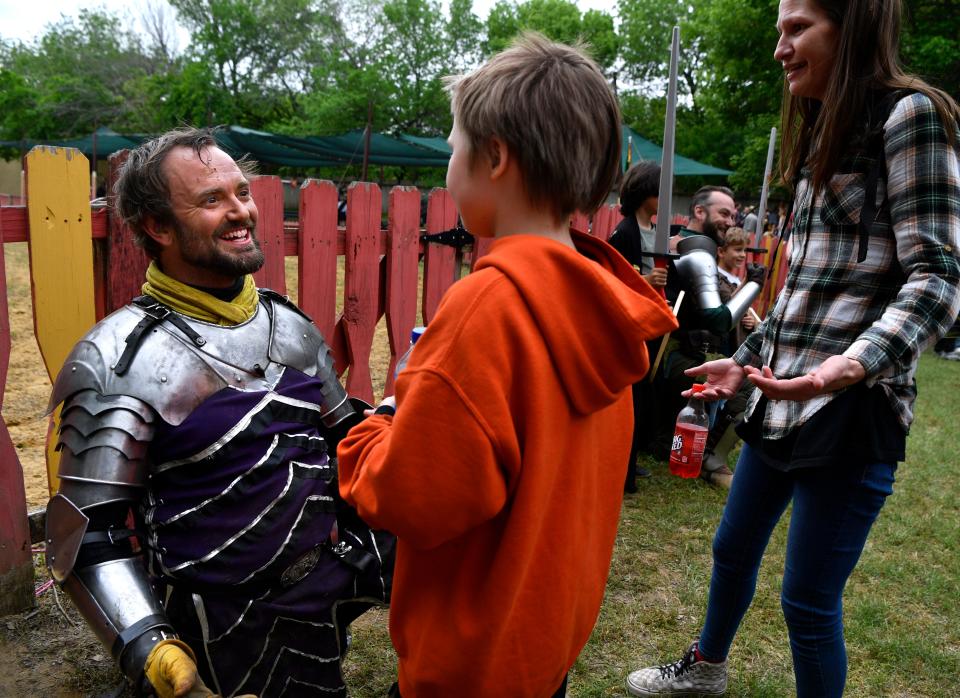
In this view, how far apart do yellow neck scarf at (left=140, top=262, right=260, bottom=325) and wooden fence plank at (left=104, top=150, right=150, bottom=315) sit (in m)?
0.53

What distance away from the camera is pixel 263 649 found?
1.71 m

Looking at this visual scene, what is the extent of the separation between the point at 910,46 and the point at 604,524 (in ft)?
62.5

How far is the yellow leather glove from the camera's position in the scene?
1.38m

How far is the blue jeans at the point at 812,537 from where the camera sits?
62.4 inches

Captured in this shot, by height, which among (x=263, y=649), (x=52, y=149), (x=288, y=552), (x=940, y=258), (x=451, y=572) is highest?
(x=52, y=149)

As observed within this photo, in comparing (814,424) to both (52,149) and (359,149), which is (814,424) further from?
(359,149)

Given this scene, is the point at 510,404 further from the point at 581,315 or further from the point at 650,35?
the point at 650,35

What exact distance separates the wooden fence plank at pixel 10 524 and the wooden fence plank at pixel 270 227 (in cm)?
81

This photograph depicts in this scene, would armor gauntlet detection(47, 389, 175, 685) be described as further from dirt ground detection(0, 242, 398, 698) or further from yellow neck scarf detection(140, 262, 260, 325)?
dirt ground detection(0, 242, 398, 698)

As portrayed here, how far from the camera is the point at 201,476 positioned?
5.41ft

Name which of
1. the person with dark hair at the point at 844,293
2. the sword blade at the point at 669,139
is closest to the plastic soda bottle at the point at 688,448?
the person with dark hair at the point at 844,293

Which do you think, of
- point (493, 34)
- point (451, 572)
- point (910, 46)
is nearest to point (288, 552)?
point (451, 572)

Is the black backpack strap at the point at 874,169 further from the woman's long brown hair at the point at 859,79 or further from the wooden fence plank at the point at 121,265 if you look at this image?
the wooden fence plank at the point at 121,265

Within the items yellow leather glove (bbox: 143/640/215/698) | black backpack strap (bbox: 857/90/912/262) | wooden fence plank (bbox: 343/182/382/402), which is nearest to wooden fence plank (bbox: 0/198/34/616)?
yellow leather glove (bbox: 143/640/215/698)
